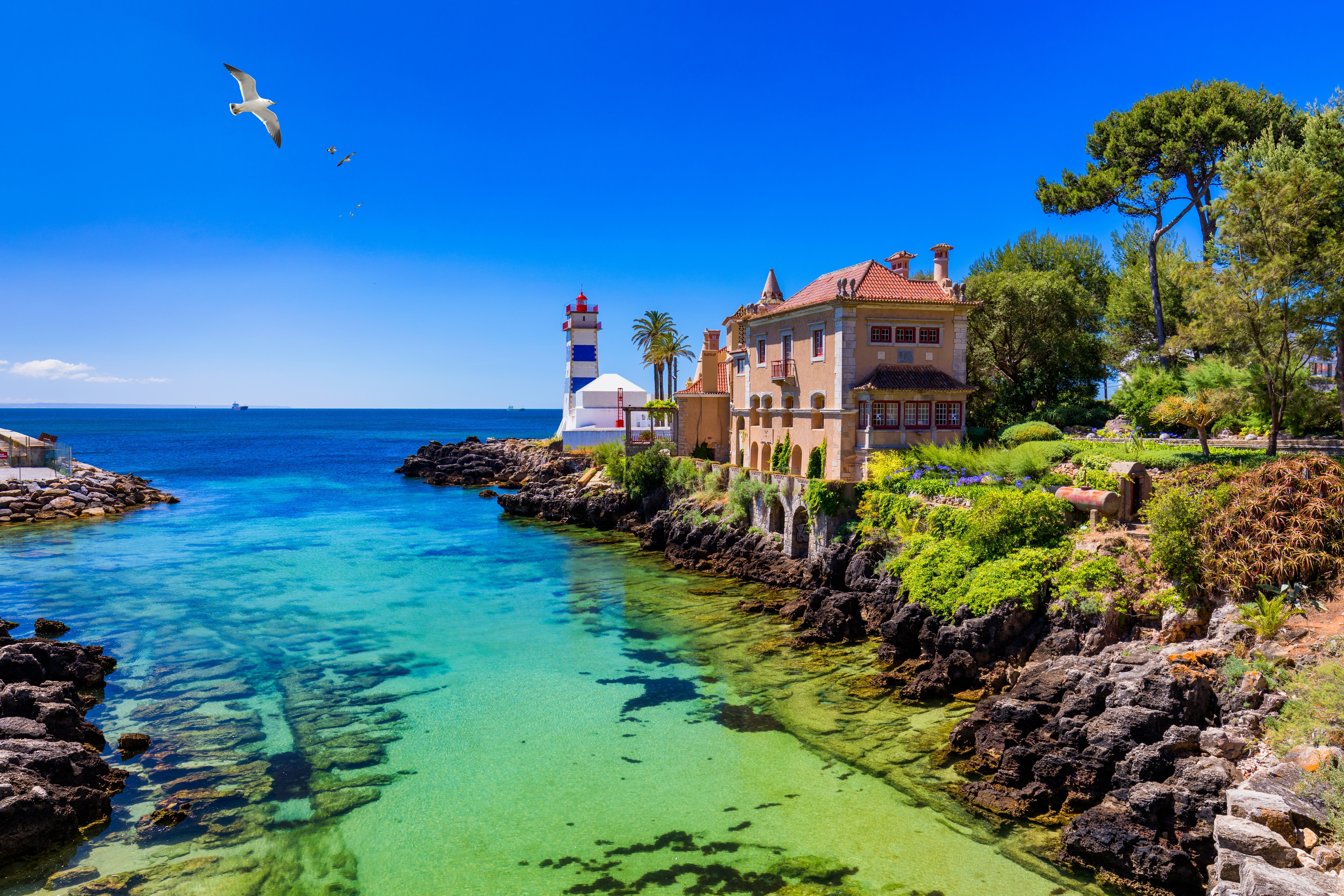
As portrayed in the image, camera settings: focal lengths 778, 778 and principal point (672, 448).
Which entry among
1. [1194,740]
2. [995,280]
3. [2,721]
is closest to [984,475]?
[1194,740]

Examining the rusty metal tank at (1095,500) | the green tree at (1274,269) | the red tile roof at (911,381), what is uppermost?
the green tree at (1274,269)

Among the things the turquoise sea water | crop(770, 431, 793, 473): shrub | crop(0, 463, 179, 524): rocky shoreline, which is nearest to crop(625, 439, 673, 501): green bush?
crop(770, 431, 793, 473): shrub

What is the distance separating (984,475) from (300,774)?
2146cm

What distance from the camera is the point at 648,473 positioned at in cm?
4547

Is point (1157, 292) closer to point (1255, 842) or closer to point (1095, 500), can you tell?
point (1095, 500)

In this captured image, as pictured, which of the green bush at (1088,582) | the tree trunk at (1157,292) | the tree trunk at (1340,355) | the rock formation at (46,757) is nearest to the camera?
the rock formation at (46,757)

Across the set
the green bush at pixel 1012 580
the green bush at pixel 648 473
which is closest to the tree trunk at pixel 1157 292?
the green bush at pixel 1012 580

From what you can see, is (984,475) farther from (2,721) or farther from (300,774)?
(2,721)

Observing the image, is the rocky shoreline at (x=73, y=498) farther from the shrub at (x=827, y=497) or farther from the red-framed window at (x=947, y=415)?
the red-framed window at (x=947, y=415)

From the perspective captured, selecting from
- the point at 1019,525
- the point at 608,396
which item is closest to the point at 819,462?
the point at 1019,525

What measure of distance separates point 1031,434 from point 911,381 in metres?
5.10

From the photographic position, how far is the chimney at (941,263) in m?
35.4

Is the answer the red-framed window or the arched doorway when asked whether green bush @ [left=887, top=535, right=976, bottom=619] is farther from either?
the red-framed window

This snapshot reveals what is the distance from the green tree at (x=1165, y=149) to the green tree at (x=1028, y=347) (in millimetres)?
3993
